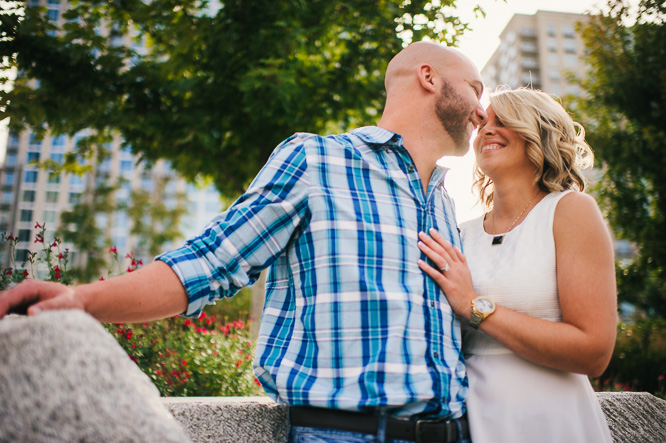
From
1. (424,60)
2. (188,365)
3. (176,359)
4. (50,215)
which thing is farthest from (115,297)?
(50,215)

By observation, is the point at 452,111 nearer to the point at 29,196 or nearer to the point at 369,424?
the point at 369,424

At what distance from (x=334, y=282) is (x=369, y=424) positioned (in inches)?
18.2

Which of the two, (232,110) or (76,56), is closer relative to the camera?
(76,56)

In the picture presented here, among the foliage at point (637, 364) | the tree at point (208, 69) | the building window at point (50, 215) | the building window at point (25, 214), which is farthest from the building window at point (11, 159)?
the foliage at point (637, 364)

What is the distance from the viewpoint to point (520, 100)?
251 cm

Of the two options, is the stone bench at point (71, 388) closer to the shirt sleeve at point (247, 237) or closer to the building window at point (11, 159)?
the shirt sleeve at point (247, 237)

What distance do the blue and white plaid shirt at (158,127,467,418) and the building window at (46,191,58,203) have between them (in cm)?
8428

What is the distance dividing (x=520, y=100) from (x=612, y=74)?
28.8 feet

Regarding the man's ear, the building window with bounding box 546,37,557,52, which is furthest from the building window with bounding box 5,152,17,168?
the man's ear

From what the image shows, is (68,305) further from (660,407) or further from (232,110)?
(232,110)

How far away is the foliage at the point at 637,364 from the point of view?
19.8 ft

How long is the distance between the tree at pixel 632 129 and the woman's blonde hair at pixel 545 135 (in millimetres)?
7876

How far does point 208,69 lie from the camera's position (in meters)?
5.09

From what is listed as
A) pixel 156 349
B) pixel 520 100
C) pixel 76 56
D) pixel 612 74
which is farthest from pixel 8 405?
pixel 612 74
